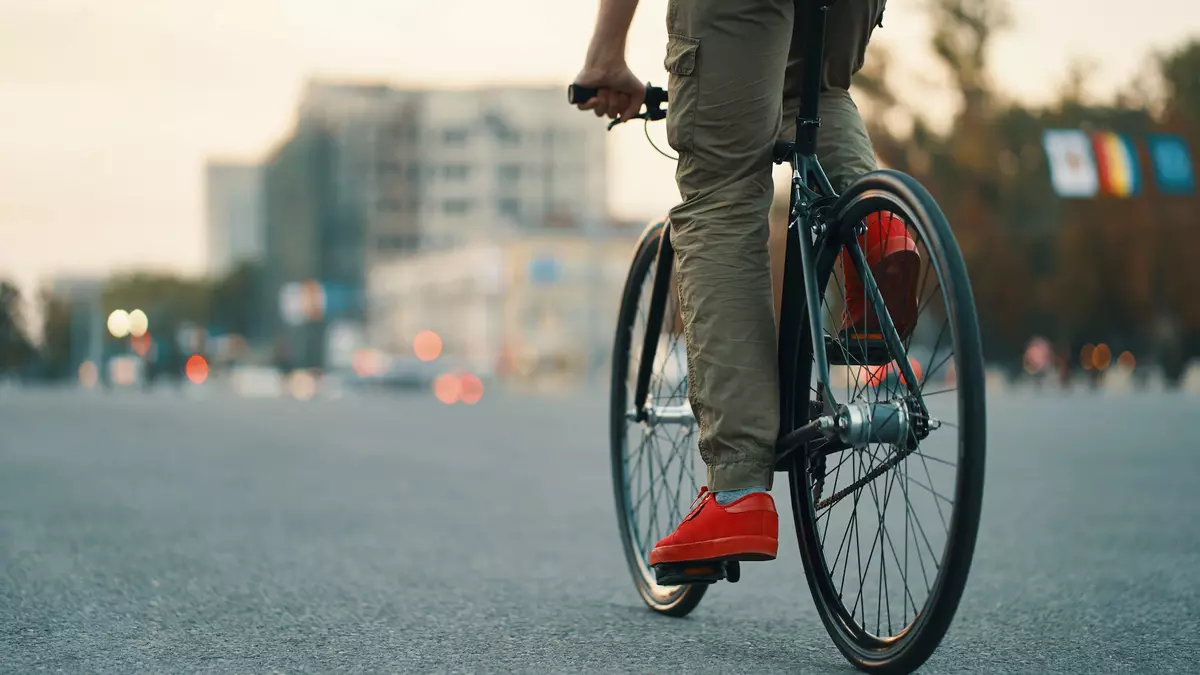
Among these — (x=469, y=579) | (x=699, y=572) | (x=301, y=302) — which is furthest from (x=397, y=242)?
(x=699, y=572)

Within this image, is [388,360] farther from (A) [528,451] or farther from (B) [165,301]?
(B) [165,301]

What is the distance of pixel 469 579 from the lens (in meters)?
4.81

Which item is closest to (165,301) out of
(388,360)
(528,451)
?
(388,360)

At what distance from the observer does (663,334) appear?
4.14m

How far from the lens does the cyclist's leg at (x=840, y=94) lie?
10.8 feet

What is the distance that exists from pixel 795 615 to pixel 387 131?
141257 mm

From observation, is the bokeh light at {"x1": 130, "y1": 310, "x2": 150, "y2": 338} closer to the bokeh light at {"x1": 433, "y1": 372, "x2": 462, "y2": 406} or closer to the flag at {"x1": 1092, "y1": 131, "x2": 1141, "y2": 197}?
the bokeh light at {"x1": 433, "y1": 372, "x2": 462, "y2": 406}

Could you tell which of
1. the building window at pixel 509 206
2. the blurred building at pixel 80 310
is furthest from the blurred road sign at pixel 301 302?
the building window at pixel 509 206

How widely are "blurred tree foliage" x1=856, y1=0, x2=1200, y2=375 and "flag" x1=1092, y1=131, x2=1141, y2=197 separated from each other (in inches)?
595

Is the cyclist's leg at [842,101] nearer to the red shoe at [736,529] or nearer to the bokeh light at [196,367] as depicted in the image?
the red shoe at [736,529]

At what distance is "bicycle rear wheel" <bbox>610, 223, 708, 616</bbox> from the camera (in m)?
4.00

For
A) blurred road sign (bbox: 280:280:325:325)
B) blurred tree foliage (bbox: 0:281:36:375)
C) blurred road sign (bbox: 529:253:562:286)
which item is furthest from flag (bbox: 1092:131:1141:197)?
blurred road sign (bbox: 280:280:325:325)

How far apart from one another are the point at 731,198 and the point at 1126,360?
58.8 metres

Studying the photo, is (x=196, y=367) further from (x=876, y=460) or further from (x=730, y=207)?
(x=876, y=460)
